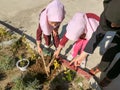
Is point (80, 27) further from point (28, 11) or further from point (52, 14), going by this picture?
point (28, 11)

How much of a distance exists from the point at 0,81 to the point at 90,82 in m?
1.19

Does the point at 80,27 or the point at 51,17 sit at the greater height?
the point at 51,17

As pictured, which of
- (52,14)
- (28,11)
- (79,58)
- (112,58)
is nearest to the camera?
(79,58)

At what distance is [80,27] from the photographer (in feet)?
14.5

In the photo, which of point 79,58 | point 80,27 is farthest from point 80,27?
point 79,58

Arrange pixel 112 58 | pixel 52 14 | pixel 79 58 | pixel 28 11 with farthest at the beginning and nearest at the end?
pixel 28 11 → pixel 112 58 → pixel 52 14 → pixel 79 58

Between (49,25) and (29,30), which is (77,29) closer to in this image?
(49,25)

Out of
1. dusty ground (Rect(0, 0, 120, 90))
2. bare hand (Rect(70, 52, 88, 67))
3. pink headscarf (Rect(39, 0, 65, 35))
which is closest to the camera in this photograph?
bare hand (Rect(70, 52, 88, 67))

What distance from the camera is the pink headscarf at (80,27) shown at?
4383 mm

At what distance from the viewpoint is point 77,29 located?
4.39m

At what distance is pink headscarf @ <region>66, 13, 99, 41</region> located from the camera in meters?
4.38

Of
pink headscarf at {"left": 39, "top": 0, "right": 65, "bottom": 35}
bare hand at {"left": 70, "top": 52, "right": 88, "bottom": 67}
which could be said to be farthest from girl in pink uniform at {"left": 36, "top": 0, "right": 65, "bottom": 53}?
bare hand at {"left": 70, "top": 52, "right": 88, "bottom": 67}

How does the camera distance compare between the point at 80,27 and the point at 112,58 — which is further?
the point at 112,58

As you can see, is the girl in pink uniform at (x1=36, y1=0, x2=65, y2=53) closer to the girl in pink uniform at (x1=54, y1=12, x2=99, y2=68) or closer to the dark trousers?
the girl in pink uniform at (x1=54, y1=12, x2=99, y2=68)
